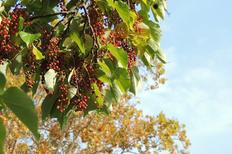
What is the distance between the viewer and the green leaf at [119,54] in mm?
2539

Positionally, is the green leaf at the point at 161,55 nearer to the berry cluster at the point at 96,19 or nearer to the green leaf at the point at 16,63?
the berry cluster at the point at 96,19

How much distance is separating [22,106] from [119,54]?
1.55 meters

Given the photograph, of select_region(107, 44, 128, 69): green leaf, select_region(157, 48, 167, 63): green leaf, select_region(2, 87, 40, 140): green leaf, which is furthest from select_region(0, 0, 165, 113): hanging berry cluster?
select_region(2, 87, 40, 140): green leaf

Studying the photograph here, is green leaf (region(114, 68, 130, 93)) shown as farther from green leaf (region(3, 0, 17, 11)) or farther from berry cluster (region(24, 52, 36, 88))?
green leaf (region(3, 0, 17, 11))

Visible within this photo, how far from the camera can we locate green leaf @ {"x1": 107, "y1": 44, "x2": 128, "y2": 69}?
100.0 inches

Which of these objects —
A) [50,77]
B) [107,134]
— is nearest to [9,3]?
[50,77]

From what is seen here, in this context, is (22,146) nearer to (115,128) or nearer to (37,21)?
(115,128)

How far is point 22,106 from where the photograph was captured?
3.39 ft

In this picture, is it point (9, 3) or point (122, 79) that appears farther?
point (9, 3)

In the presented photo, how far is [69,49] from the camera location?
106 inches

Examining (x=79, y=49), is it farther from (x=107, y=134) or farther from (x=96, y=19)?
(x=107, y=134)

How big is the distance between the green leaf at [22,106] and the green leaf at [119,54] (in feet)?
4.94

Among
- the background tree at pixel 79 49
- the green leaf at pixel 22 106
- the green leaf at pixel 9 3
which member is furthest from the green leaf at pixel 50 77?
the green leaf at pixel 22 106

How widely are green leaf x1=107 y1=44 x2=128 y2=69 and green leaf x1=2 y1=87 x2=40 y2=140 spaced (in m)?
1.51
